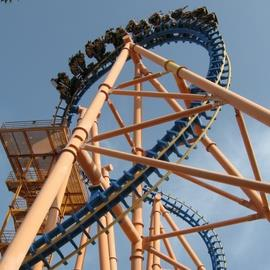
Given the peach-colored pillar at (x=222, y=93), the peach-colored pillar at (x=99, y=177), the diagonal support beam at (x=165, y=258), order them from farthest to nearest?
the diagonal support beam at (x=165, y=258)
the peach-colored pillar at (x=99, y=177)
the peach-colored pillar at (x=222, y=93)

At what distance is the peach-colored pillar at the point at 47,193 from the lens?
175 inches

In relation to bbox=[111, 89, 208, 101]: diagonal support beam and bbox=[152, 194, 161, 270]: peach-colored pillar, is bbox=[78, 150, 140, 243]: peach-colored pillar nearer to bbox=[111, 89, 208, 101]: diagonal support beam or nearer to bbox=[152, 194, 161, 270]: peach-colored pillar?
bbox=[111, 89, 208, 101]: diagonal support beam

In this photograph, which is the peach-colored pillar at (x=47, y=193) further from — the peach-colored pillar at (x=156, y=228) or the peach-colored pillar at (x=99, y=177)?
the peach-colored pillar at (x=156, y=228)

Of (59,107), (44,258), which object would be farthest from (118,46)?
(44,258)

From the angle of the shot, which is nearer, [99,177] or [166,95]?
[99,177]

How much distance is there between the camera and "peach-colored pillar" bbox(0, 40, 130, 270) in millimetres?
4434

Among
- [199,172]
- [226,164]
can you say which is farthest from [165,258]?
[199,172]

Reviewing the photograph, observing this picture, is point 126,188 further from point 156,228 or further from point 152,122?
point 156,228

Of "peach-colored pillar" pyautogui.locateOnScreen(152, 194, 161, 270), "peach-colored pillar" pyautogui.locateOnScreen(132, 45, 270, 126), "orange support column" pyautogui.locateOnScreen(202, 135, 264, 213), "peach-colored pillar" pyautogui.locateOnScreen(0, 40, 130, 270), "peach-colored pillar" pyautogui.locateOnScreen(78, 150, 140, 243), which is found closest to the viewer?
"peach-colored pillar" pyautogui.locateOnScreen(0, 40, 130, 270)

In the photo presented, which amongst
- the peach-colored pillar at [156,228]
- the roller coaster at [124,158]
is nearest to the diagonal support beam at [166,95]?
the roller coaster at [124,158]

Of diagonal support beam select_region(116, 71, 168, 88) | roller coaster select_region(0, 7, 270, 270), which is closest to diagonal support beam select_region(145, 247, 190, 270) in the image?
roller coaster select_region(0, 7, 270, 270)

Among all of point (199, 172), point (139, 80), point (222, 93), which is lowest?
point (199, 172)

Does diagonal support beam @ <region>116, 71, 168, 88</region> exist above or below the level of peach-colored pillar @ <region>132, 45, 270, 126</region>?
above

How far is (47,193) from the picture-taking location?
17.2ft
